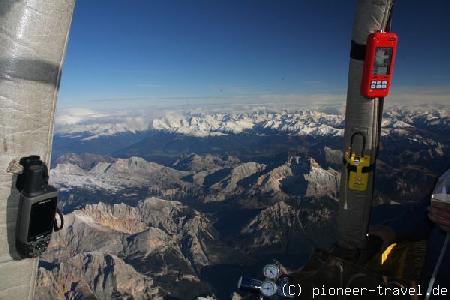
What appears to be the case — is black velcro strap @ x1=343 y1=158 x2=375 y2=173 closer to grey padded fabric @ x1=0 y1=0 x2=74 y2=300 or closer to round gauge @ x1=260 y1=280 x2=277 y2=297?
round gauge @ x1=260 y1=280 x2=277 y2=297

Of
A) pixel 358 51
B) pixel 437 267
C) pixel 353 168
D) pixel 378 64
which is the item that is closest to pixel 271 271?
pixel 437 267

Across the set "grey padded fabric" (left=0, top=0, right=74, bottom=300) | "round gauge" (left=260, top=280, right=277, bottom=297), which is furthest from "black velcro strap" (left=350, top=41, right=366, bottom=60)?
"grey padded fabric" (left=0, top=0, right=74, bottom=300)

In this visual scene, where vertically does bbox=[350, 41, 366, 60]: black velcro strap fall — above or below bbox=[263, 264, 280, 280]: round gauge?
above

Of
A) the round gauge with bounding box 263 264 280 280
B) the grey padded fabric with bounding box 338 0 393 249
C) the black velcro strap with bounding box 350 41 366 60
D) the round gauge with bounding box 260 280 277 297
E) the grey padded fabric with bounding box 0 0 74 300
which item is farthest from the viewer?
the black velcro strap with bounding box 350 41 366 60

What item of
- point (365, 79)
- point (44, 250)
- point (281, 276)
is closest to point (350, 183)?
point (365, 79)

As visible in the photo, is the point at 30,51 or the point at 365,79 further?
the point at 365,79

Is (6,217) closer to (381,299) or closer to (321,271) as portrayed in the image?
(321,271)
